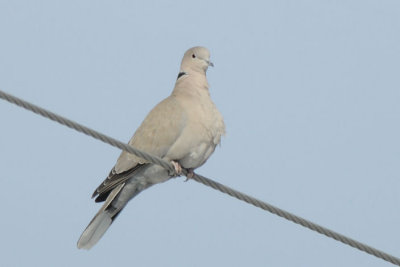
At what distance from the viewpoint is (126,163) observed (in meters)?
5.95

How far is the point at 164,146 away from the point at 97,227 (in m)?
0.79

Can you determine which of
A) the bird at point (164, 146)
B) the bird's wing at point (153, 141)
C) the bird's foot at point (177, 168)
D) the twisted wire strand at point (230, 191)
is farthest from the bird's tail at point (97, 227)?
the twisted wire strand at point (230, 191)

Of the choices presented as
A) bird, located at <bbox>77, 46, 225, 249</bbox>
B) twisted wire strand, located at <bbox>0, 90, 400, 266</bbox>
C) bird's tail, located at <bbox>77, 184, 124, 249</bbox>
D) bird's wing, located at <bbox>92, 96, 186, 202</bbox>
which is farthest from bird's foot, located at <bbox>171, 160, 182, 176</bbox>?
twisted wire strand, located at <bbox>0, 90, 400, 266</bbox>

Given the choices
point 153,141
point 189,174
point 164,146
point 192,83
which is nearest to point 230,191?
point 189,174

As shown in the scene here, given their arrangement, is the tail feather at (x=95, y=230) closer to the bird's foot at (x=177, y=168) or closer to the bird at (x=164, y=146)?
the bird at (x=164, y=146)

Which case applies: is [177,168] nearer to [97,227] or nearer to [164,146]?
[164,146]

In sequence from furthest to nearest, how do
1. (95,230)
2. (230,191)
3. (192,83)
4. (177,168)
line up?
(192,83) → (95,230) → (177,168) → (230,191)

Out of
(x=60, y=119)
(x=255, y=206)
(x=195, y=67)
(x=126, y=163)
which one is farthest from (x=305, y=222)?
(x=195, y=67)

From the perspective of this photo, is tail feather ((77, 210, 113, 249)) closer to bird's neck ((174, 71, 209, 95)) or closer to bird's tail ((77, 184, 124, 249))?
bird's tail ((77, 184, 124, 249))

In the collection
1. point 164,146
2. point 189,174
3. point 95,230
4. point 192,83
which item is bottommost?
point 95,230

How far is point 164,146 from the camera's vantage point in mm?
5922

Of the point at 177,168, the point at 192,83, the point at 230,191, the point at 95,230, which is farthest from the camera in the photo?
the point at 192,83

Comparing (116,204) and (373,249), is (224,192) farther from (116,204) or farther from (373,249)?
(116,204)

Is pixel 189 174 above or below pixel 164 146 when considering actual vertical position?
below
